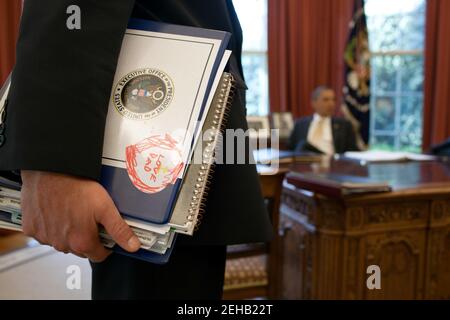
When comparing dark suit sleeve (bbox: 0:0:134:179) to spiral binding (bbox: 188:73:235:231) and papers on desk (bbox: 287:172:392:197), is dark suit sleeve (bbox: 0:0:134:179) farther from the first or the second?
papers on desk (bbox: 287:172:392:197)

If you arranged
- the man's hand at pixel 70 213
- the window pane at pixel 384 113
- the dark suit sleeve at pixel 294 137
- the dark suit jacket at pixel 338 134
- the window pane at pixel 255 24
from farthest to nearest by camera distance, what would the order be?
the window pane at pixel 384 113, the window pane at pixel 255 24, the dark suit sleeve at pixel 294 137, the dark suit jacket at pixel 338 134, the man's hand at pixel 70 213

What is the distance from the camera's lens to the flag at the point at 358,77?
506 cm

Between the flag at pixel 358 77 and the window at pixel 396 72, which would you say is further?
the window at pixel 396 72

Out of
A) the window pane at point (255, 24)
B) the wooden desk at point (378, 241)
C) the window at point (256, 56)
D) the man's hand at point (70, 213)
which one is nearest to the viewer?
the man's hand at point (70, 213)

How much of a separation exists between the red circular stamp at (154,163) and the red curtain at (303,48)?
4.60 metres

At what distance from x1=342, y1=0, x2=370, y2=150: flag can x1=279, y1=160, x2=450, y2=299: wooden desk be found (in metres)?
3.07

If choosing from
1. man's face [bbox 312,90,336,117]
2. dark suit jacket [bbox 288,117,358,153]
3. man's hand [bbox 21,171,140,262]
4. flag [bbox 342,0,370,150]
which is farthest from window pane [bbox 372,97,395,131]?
man's hand [bbox 21,171,140,262]

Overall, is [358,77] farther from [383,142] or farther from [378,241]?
[378,241]

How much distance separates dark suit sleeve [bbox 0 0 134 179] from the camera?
0.54 m

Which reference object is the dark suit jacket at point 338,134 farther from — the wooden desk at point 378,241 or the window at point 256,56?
the wooden desk at point 378,241

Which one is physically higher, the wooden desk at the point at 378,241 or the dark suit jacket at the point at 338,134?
the dark suit jacket at the point at 338,134

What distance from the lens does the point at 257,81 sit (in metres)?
5.39

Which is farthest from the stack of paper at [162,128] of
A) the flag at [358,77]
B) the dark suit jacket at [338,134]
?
the flag at [358,77]

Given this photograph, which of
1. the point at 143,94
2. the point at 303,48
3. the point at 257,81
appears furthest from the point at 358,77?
the point at 143,94
